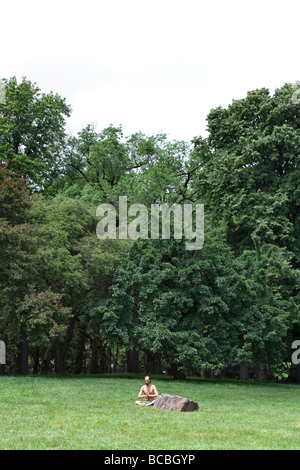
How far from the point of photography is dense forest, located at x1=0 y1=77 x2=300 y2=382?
2519 centimetres

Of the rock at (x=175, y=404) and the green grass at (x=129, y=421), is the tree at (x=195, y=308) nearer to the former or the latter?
the green grass at (x=129, y=421)

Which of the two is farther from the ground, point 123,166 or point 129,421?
point 123,166

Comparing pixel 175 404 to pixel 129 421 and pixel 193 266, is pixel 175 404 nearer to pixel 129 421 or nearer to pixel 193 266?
pixel 129 421

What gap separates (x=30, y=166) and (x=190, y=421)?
26.1m

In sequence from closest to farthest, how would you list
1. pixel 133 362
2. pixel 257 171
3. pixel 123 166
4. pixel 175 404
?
pixel 175 404
pixel 257 171
pixel 133 362
pixel 123 166

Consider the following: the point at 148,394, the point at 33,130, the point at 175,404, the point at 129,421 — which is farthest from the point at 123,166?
the point at 129,421

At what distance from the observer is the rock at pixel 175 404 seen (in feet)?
45.6

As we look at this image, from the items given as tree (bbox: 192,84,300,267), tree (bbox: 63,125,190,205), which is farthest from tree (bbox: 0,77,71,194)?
tree (bbox: 192,84,300,267)
